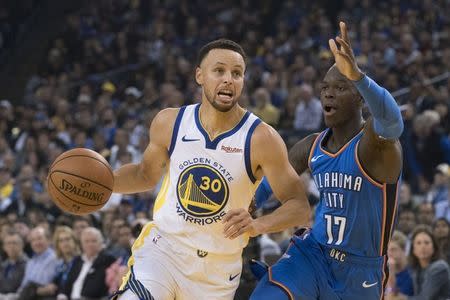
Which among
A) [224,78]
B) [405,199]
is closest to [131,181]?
[224,78]

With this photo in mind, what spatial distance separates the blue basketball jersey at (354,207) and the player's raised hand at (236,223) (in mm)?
779

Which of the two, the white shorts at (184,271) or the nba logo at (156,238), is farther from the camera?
the nba logo at (156,238)

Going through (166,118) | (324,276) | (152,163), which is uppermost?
(166,118)

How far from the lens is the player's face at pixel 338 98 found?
5.86 metres

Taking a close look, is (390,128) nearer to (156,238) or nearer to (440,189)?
(156,238)

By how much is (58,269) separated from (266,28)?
892cm

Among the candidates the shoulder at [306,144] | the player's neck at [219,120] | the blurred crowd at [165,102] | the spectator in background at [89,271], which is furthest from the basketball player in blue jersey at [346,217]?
the spectator in background at [89,271]

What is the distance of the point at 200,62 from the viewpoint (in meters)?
5.85

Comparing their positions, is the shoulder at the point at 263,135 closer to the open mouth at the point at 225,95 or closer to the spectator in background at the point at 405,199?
the open mouth at the point at 225,95

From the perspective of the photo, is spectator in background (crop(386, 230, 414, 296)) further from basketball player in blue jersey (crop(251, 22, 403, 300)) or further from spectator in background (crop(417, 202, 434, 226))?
basketball player in blue jersey (crop(251, 22, 403, 300))

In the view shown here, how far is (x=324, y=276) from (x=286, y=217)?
0.50 metres

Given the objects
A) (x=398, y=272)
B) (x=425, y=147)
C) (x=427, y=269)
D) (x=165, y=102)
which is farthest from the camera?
(x=165, y=102)

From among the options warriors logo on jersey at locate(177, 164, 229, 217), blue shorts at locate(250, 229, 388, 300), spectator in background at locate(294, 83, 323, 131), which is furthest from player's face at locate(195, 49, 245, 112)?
spectator in background at locate(294, 83, 323, 131)

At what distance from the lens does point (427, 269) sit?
28.4 ft
